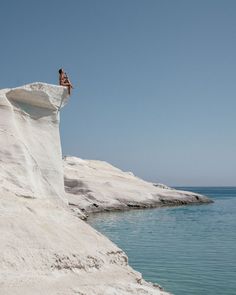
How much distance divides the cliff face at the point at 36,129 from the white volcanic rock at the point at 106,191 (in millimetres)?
25915

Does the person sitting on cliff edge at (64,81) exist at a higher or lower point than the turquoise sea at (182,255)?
higher

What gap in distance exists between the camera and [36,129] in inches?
741

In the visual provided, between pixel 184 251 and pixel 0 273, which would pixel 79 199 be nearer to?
pixel 184 251

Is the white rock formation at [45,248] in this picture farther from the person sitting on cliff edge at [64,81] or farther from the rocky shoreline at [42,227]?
the person sitting on cliff edge at [64,81]

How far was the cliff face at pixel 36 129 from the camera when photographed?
15.5 metres

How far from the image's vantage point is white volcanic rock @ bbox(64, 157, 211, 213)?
47.6 metres

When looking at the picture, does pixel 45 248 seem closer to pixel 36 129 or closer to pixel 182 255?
pixel 36 129

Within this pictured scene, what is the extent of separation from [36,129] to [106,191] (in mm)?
32889

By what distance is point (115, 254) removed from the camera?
10.7m

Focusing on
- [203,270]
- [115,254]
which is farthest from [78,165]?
[115,254]

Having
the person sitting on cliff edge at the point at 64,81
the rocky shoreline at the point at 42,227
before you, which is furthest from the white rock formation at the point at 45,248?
the person sitting on cliff edge at the point at 64,81

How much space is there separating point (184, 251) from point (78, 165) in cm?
4262

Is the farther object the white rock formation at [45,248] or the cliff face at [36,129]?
the cliff face at [36,129]

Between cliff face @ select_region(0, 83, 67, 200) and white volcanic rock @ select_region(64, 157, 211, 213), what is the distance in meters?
25.9
